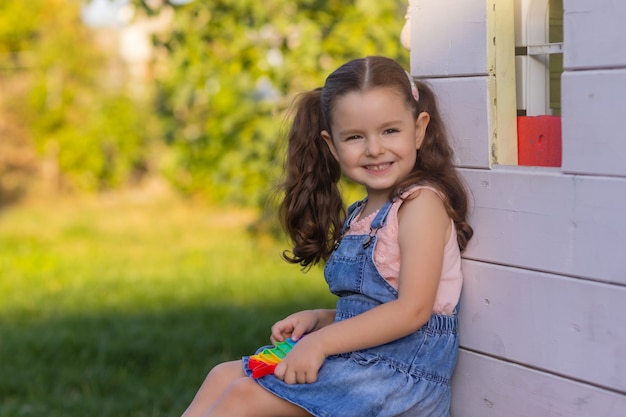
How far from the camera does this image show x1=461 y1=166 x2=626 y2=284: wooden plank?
184cm

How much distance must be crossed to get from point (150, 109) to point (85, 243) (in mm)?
3784

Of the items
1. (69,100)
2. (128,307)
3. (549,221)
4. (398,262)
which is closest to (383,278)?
(398,262)

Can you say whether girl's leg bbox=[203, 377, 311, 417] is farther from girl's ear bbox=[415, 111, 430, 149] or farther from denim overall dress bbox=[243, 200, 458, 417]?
girl's ear bbox=[415, 111, 430, 149]

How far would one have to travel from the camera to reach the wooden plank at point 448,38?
216 cm

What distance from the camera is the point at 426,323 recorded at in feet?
7.16

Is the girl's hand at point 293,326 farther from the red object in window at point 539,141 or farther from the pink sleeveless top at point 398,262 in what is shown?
the red object in window at point 539,141

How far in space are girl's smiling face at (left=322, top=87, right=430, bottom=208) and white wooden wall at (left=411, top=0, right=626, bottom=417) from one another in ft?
0.41

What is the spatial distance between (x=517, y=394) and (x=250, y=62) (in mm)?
4336

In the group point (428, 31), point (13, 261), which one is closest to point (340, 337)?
point (428, 31)

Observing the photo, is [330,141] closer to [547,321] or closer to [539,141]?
[539,141]

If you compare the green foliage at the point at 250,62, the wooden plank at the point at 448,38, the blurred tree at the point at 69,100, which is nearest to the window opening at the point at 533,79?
the wooden plank at the point at 448,38

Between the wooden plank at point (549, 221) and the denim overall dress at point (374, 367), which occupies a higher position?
the wooden plank at point (549, 221)

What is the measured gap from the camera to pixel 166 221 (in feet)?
33.8

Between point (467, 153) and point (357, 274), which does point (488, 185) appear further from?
point (357, 274)
